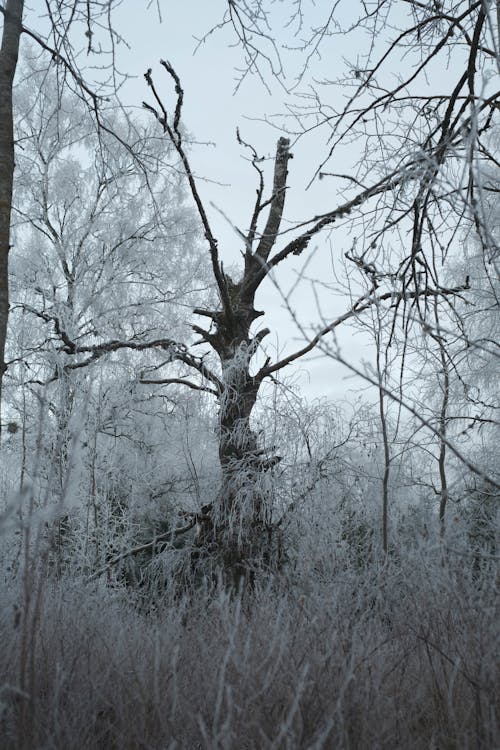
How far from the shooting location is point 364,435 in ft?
21.5

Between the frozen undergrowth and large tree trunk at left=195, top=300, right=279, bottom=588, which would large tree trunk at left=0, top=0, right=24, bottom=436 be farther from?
large tree trunk at left=195, top=300, right=279, bottom=588

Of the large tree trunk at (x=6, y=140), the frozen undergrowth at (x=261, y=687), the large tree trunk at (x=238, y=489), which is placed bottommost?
the frozen undergrowth at (x=261, y=687)

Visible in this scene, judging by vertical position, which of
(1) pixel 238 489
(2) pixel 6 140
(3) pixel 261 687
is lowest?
(3) pixel 261 687

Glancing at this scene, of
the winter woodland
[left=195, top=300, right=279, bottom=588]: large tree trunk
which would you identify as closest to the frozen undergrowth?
the winter woodland

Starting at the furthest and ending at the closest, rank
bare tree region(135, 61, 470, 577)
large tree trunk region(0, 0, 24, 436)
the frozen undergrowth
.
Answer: bare tree region(135, 61, 470, 577) < large tree trunk region(0, 0, 24, 436) < the frozen undergrowth

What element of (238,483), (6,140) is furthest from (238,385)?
(6,140)

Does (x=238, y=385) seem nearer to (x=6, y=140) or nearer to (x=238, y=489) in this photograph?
(x=238, y=489)

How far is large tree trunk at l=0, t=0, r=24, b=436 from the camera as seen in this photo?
2.81 metres

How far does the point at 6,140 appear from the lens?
291cm

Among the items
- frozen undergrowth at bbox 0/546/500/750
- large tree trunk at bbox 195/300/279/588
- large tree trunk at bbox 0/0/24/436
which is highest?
large tree trunk at bbox 0/0/24/436

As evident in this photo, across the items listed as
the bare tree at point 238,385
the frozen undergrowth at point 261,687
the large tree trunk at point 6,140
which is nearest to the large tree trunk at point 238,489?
the bare tree at point 238,385

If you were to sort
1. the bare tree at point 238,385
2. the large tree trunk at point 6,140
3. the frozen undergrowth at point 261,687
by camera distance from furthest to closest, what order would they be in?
the bare tree at point 238,385 < the large tree trunk at point 6,140 < the frozen undergrowth at point 261,687

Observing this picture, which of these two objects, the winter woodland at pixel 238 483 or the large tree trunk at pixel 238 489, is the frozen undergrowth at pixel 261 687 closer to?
the winter woodland at pixel 238 483

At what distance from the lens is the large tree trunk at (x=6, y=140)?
281 cm
